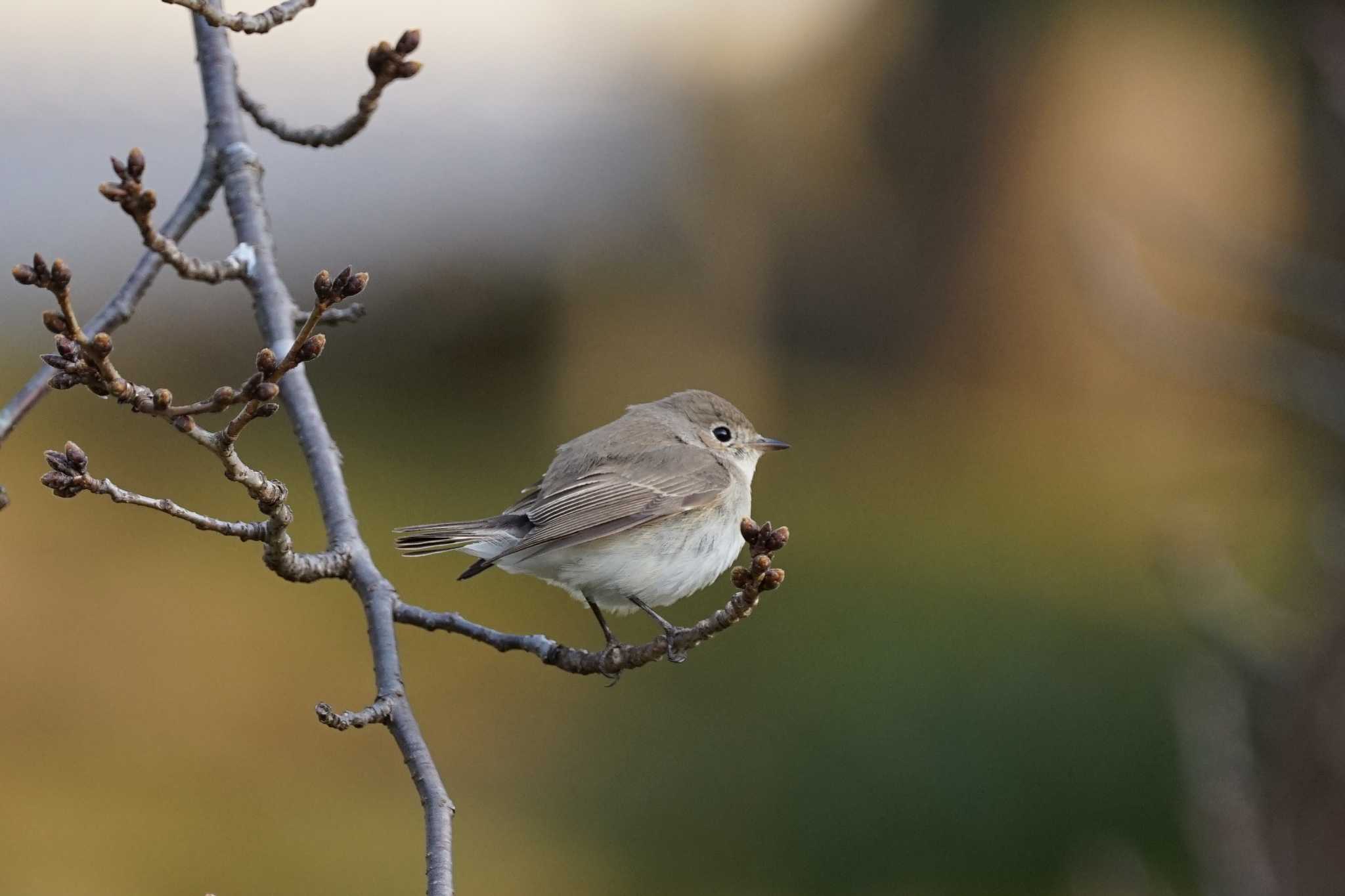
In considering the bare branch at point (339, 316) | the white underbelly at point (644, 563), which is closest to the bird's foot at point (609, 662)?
the white underbelly at point (644, 563)

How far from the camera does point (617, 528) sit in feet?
14.1

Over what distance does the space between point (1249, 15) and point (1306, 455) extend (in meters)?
6.99

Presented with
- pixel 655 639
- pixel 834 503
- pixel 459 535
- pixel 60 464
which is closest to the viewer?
pixel 60 464

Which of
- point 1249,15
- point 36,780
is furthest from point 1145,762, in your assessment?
point 1249,15

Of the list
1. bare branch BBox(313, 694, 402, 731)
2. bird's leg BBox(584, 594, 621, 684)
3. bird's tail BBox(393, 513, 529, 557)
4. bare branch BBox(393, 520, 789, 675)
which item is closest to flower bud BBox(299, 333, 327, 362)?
bare branch BBox(313, 694, 402, 731)

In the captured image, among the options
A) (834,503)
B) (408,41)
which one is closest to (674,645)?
(408,41)

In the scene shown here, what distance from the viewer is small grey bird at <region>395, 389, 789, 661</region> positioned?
4.24 metres

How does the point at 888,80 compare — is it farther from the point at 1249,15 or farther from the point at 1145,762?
the point at 1145,762

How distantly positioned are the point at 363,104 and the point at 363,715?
1.75 meters

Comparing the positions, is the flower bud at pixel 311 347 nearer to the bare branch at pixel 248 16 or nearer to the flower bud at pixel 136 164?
the flower bud at pixel 136 164

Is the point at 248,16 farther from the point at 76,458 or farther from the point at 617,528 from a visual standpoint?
the point at 617,528

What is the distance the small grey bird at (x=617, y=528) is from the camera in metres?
4.24

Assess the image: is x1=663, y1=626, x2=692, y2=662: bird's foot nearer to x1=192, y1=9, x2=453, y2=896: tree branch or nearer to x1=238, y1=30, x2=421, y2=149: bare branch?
x1=192, y1=9, x2=453, y2=896: tree branch

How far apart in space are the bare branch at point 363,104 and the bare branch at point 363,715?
5.02ft
